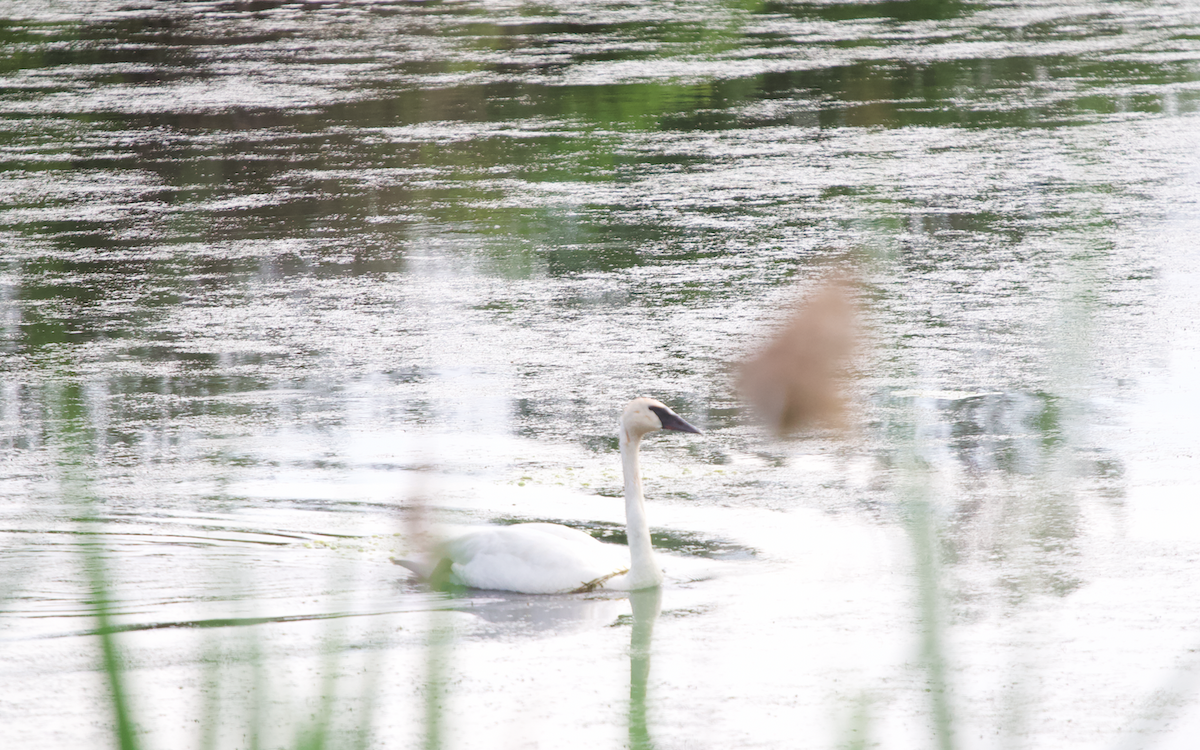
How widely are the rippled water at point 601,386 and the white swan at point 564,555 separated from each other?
8 centimetres

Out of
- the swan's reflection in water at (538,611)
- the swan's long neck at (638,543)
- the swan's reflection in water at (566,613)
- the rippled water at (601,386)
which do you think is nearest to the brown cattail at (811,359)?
the rippled water at (601,386)

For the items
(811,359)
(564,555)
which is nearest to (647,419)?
(564,555)

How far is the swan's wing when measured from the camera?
527cm

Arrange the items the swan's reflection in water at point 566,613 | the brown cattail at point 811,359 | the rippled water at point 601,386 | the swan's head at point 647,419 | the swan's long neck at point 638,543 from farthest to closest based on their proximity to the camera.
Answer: the swan's head at point 647,419 < the swan's long neck at point 638,543 < the swan's reflection in water at point 566,613 < the rippled water at point 601,386 < the brown cattail at point 811,359

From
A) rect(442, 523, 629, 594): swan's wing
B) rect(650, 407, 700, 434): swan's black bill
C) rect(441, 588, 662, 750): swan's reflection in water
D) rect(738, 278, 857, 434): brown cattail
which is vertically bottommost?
rect(441, 588, 662, 750): swan's reflection in water

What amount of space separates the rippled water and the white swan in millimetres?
78

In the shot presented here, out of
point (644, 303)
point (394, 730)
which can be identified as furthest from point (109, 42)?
point (394, 730)

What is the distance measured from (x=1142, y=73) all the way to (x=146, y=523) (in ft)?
41.1

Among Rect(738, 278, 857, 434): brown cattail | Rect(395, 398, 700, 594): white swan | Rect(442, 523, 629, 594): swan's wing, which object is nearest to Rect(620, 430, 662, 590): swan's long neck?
Rect(395, 398, 700, 594): white swan

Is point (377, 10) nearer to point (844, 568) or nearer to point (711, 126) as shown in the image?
point (711, 126)

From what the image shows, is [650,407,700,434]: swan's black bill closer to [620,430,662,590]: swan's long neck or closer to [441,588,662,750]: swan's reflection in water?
[620,430,662,590]: swan's long neck

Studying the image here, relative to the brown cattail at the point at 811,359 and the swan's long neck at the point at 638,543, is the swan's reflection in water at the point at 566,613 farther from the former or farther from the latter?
the brown cattail at the point at 811,359

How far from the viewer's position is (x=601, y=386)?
24.4ft

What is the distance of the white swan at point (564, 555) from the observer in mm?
5254
